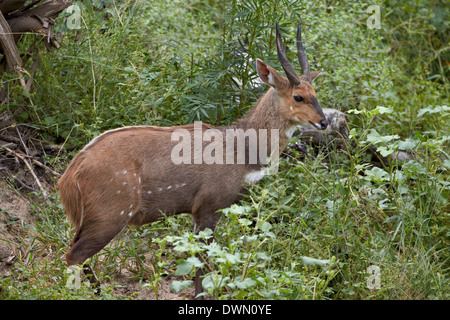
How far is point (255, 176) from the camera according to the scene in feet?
16.0

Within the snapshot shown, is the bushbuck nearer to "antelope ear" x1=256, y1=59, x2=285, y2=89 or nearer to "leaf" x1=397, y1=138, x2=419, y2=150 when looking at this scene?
"antelope ear" x1=256, y1=59, x2=285, y2=89

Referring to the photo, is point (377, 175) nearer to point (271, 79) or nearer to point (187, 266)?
point (271, 79)

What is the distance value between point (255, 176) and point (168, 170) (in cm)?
70

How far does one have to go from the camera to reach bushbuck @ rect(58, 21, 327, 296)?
440 centimetres

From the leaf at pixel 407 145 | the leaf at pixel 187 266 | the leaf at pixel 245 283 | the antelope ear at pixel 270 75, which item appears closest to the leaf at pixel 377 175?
the leaf at pixel 407 145

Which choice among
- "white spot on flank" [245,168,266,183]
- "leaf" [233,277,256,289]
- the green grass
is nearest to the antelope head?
the green grass

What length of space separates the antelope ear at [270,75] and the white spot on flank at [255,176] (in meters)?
0.71

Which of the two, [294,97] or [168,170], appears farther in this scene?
Result: [294,97]

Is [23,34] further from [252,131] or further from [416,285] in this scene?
[416,285]

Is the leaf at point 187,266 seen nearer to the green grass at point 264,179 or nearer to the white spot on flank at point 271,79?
the green grass at point 264,179

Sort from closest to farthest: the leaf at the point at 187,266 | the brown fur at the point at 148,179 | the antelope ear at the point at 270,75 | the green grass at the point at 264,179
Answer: the leaf at the point at 187,266, the green grass at the point at 264,179, the brown fur at the point at 148,179, the antelope ear at the point at 270,75

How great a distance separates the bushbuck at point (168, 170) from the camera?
440 centimetres

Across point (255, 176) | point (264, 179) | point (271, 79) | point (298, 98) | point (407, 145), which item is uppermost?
point (271, 79)

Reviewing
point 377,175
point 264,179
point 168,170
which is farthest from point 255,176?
point 377,175
